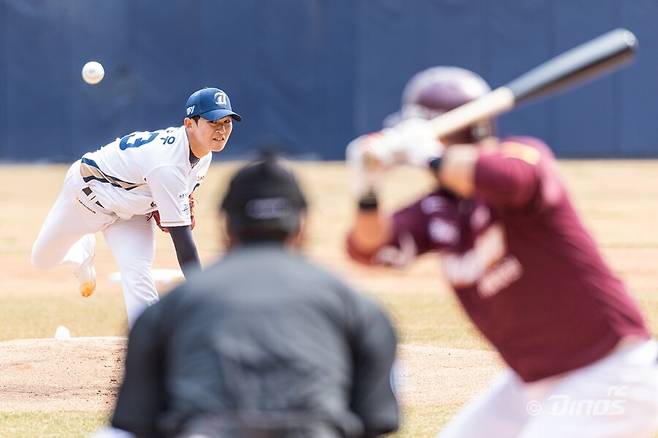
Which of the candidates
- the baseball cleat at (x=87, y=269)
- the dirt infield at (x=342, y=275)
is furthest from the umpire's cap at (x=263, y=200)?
the baseball cleat at (x=87, y=269)

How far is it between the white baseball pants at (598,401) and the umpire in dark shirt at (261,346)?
0.76m

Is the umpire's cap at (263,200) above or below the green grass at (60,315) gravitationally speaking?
above

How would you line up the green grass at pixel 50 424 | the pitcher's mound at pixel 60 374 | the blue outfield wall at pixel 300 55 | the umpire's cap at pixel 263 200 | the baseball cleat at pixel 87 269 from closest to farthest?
1. the umpire's cap at pixel 263 200
2. the green grass at pixel 50 424
3. the pitcher's mound at pixel 60 374
4. the baseball cleat at pixel 87 269
5. the blue outfield wall at pixel 300 55

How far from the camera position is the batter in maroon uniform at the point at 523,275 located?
3.62 m

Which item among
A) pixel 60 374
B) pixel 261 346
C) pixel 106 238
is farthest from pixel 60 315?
pixel 261 346

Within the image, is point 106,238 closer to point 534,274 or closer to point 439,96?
point 439,96

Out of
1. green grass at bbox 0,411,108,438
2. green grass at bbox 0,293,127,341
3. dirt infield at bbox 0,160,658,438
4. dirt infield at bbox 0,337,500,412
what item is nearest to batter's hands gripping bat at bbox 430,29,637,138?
dirt infield at bbox 0,160,658,438

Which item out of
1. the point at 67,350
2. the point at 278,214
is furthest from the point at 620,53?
the point at 67,350

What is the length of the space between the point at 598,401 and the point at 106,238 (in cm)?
513

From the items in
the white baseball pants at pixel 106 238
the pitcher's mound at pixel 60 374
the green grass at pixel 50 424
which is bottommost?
the pitcher's mound at pixel 60 374

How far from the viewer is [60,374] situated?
844cm

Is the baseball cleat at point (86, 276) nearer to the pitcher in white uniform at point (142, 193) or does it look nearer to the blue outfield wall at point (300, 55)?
the pitcher in white uniform at point (142, 193)

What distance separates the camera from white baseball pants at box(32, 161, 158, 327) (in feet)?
25.8

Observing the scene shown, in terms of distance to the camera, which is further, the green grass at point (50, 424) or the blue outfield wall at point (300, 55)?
the blue outfield wall at point (300, 55)
